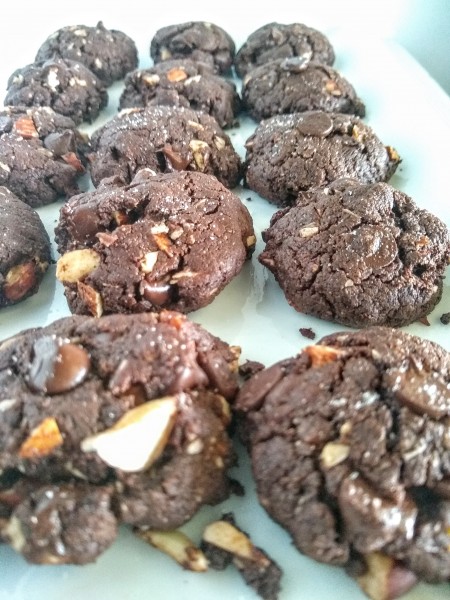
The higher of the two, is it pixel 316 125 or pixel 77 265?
pixel 316 125

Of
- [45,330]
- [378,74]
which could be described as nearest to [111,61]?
[378,74]

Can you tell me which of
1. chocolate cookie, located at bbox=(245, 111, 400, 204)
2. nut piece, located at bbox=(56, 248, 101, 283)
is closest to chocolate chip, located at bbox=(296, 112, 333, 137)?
chocolate cookie, located at bbox=(245, 111, 400, 204)

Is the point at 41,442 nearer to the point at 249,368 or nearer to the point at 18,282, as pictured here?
the point at 249,368

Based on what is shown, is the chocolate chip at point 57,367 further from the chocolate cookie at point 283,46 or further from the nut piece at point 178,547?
the chocolate cookie at point 283,46

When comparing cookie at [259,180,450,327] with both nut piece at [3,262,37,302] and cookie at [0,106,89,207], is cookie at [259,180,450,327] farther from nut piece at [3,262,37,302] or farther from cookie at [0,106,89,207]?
cookie at [0,106,89,207]

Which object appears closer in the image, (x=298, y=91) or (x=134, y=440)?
(x=134, y=440)

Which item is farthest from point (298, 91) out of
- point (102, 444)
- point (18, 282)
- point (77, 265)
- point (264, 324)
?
point (102, 444)

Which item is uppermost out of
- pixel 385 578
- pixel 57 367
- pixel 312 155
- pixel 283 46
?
pixel 283 46

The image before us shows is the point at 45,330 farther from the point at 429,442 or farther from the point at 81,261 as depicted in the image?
the point at 429,442
